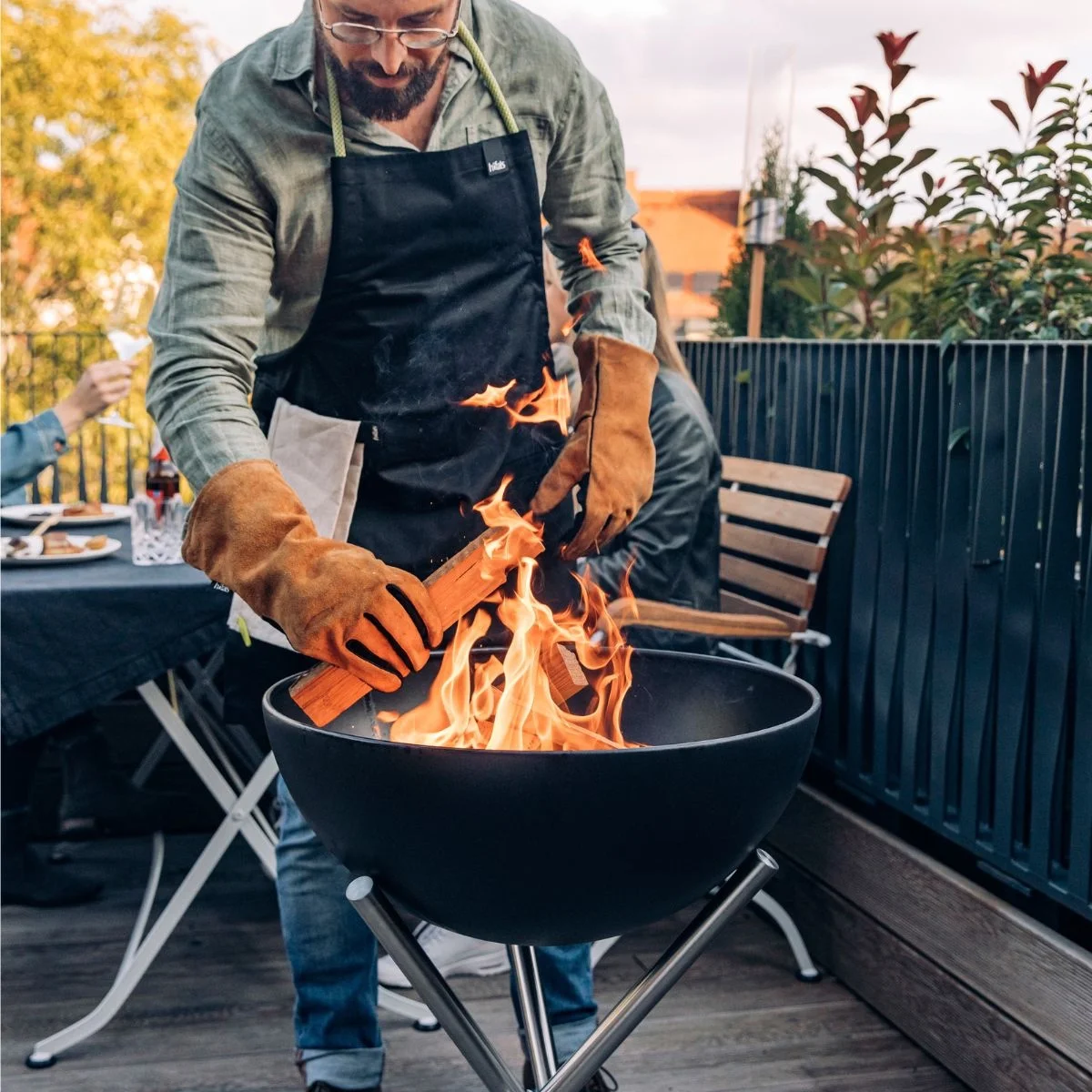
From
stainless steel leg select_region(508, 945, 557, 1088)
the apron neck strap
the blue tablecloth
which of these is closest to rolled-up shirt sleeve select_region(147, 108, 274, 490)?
the apron neck strap

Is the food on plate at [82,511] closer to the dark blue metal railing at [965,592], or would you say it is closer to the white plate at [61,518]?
the white plate at [61,518]

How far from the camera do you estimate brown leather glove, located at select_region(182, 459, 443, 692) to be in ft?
3.67

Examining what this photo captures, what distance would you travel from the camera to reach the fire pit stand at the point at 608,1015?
1.12m

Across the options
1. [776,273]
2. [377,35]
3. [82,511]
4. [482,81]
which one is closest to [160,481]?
[82,511]

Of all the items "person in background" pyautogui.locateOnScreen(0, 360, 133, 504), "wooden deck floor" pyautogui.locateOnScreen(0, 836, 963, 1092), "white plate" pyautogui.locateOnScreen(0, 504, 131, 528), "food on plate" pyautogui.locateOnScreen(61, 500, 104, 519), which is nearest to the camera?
"wooden deck floor" pyautogui.locateOnScreen(0, 836, 963, 1092)

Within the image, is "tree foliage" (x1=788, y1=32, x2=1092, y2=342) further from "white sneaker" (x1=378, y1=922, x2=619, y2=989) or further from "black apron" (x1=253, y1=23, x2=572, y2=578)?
"white sneaker" (x1=378, y1=922, x2=619, y2=989)

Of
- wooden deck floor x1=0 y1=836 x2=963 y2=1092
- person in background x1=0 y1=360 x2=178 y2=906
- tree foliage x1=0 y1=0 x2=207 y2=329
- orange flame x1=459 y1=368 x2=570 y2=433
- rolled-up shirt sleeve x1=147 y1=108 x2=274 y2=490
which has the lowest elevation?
wooden deck floor x1=0 y1=836 x2=963 y2=1092

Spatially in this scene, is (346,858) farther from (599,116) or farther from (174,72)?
(174,72)

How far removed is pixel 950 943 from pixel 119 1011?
1490mm

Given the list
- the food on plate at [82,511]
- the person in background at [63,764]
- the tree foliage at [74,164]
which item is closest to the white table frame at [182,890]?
the person in background at [63,764]

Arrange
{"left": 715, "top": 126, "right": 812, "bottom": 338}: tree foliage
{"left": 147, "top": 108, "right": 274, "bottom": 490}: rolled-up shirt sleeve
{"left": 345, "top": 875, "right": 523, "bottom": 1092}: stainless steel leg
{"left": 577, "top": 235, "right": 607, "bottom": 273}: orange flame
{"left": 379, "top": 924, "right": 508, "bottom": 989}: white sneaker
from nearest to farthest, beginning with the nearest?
{"left": 345, "top": 875, "right": 523, "bottom": 1092}: stainless steel leg, {"left": 147, "top": 108, "right": 274, "bottom": 490}: rolled-up shirt sleeve, {"left": 577, "top": 235, "right": 607, "bottom": 273}: orange flame, {"left": 379, "top": 924, "right": 508, "bottom": 989}: white sneaker, {"left": 715, "top": 126, "right": 812, "bottom": 338}: tree foliage

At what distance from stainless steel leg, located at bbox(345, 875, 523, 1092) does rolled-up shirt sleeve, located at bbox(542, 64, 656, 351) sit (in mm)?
832

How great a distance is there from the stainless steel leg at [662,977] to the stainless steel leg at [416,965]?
84mm

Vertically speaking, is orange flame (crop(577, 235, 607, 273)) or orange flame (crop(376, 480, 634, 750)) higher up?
orange flame (crop(577, 235, 607, 273))
